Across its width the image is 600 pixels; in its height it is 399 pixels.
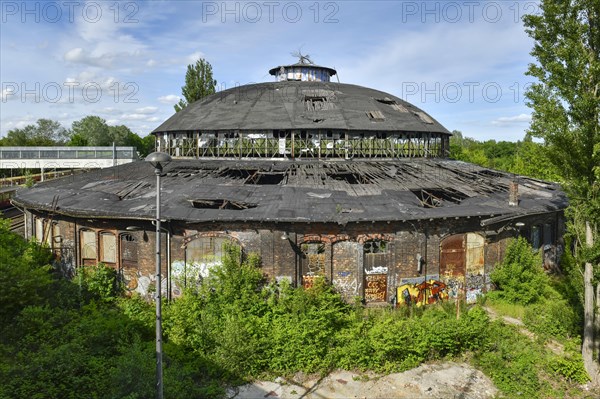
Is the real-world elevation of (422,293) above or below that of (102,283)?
below

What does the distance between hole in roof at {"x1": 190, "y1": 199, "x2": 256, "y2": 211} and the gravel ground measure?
283 inches

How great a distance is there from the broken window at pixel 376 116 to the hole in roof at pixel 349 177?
563cm

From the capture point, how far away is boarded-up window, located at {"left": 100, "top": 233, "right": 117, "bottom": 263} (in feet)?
62.1

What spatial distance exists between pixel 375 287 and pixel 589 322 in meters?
7.33

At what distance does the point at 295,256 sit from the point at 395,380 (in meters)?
6.05

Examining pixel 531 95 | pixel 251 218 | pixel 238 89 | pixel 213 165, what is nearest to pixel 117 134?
pixel 238 89

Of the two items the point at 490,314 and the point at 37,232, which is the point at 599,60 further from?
the point at 37,232

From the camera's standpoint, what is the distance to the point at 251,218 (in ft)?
54.2

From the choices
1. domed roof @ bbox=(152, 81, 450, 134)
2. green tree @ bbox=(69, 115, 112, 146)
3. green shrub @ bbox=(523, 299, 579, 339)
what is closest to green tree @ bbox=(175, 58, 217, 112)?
domed roof @ bbox=(152, 81, 450, 134)

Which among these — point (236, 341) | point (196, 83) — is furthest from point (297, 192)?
point (196, 83)

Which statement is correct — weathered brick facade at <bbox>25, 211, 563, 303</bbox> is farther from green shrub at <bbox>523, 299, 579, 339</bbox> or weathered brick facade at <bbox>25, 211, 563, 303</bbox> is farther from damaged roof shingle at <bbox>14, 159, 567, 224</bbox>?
green shrub at <bbox>523, 299, 579, 339</bbox>

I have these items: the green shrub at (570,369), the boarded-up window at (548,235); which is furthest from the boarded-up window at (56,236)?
the boarded-up window at (548,235)

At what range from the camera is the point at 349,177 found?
2206 cm

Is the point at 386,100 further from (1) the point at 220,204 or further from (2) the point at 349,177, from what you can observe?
(1) the point at 220,204
